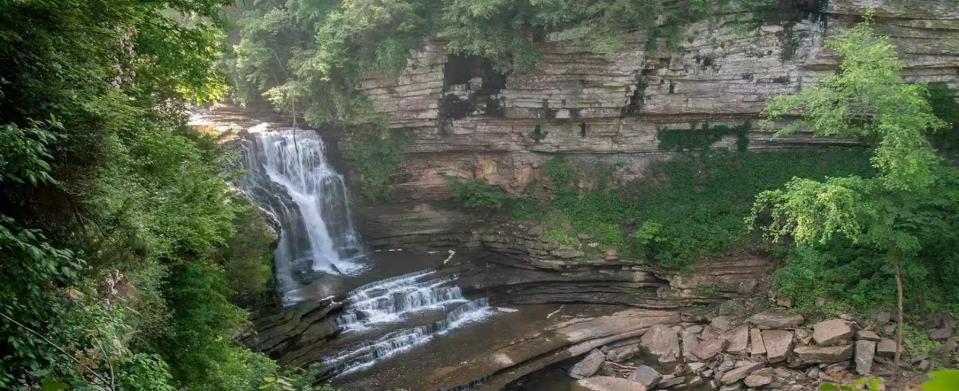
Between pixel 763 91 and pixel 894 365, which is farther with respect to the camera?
pixel 763 91

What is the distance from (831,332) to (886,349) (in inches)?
42.7

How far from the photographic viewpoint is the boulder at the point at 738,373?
1345cm

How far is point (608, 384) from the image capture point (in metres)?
13.5

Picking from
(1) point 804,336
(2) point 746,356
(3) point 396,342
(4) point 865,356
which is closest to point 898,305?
(4) point 865,356

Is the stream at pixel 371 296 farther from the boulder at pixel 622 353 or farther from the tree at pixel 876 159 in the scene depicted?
the tree at pixel 876 159

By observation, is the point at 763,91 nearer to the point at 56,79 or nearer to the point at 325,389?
the point at 325,389

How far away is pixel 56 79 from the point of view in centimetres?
487

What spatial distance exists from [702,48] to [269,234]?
1241cm

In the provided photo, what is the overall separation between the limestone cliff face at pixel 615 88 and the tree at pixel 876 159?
3.56 m

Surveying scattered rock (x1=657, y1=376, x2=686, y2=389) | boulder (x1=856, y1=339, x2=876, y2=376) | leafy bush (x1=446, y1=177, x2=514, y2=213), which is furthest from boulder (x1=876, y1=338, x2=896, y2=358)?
leafy bush (x1=446, y1=177, x2=514, y2=213)

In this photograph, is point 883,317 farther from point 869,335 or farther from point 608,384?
point 608,384

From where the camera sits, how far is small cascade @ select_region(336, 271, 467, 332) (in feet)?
49.5

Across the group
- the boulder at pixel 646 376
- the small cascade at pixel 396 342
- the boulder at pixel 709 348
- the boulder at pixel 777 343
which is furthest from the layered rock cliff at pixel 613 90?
the boulder at pixel 646 376

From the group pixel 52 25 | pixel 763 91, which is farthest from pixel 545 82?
pixel 52 25
